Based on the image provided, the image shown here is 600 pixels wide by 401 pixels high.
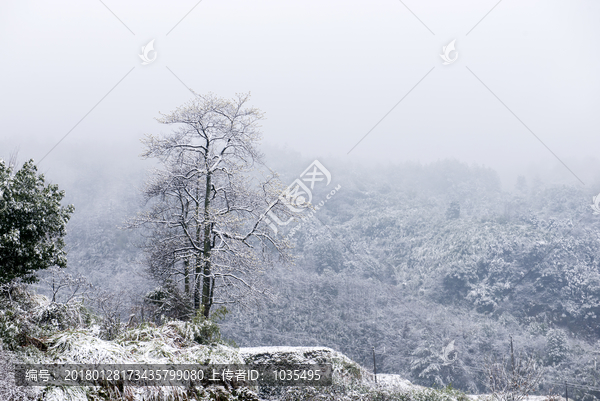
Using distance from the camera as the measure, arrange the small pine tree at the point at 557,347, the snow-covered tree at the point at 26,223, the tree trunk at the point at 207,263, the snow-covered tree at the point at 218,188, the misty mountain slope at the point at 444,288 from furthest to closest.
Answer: the misty mountain slope at the point at 444,288 → the small pine tree at the point at 557,347 → the snow-covered tree at the point at 218,188 → the tree trunk at the point at 207,263 → the snow-covered tree at the point at 26,223

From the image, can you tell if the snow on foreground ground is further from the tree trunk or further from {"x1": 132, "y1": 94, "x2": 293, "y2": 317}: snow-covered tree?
{"x1": 132, "y1": 94, "x2": 293, "y2": 317}: snow-covered tree

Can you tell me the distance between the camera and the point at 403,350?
2016 centimetres

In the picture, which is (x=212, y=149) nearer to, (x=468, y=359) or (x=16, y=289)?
(x=16, y=289)

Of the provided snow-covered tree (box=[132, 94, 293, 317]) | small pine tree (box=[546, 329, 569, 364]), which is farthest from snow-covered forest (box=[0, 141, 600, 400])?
snow-covered tree (box=[132, 94, 293, 317])

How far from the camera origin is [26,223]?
5.59 meters

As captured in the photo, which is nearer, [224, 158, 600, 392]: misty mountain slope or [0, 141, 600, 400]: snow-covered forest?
[0, 141, 600, 400]: snow-covered forest

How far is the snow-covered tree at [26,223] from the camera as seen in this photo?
529cm

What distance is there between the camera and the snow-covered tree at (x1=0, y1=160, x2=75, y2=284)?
17.4 ft

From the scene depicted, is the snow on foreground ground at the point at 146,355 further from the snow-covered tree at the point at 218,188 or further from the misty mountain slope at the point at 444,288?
the misty mountain slope at the point at 444,288

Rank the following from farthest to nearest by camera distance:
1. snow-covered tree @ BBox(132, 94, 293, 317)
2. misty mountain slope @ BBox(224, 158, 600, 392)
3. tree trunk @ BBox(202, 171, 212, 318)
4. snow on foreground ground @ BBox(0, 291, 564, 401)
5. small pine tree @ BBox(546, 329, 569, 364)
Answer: misty mountain slope @ BBox(224, 158, 600, 392) < small pine tree @ BBox(546, 329, 569, 364) < snow-covered tree @ BBox(132, 94, 293, 317) < tree trunk @ BBox(202, 171, 212, 318) < snow on foreground ground @ BBox(0, 291, 564, 401)

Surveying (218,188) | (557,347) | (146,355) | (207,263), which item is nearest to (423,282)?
(557,347)

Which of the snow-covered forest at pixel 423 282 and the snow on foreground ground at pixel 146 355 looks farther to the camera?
the snow-covered forest at pixel 423 282

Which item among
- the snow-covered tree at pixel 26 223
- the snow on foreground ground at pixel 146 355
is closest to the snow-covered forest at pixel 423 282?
the snow-covered tree at pixel 26 223

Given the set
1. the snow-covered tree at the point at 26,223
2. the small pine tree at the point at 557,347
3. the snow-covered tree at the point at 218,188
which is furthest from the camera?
the small pine tree at the point at 557,347
